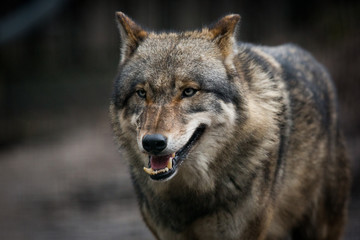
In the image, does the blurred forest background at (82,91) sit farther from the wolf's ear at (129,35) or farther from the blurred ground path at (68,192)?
the wolf's ear at (129,35)

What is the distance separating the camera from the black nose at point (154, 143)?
3.52 metres

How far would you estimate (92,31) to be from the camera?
1286cm

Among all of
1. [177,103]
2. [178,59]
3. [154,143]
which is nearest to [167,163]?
[154,143]

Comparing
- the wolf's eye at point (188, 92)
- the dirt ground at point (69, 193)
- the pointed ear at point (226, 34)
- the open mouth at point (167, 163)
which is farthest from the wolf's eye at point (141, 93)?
the dirt ground at point (69, 193)

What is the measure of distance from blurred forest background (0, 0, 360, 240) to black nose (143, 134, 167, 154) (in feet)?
12.6

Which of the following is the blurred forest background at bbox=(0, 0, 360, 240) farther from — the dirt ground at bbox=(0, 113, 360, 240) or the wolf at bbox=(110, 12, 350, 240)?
the wolf at bbox=(110, 12, 350, 240)

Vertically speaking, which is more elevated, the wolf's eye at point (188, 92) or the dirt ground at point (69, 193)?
the wolf's eye at point (188, 92)

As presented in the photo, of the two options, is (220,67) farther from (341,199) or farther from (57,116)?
(57,116)

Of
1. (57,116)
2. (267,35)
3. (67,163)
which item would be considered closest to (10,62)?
(57,116)

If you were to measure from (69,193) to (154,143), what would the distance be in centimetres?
554

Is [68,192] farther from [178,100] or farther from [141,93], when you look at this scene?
[178,100]

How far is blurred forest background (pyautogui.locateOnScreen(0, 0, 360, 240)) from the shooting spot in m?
8.09

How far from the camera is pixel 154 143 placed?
3.53m

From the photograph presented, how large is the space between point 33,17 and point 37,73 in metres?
1.71
